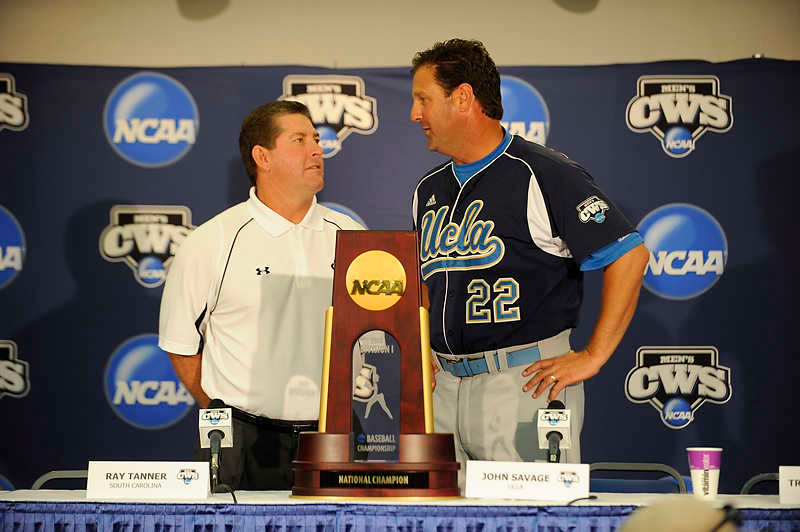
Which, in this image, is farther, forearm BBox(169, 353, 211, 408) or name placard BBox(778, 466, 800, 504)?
forearm BBox(169, 353, 211, 408)

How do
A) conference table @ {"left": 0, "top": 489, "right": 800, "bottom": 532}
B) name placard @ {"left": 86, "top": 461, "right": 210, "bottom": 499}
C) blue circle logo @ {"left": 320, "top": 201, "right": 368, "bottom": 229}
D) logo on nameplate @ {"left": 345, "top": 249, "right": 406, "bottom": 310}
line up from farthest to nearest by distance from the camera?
1. blue circle logo @ {"left": 320, "top": 201, "right": 368, "bottom": 229}
2. logo on nameplate @ {"left": 345, "top": 249, "right": 406, "bottom": 310}
3. name placard @ {"left": 86, "top": 461, "right": 210, "bottom": 499}
4. conference table @ {"left": 0, "top": 489, "right": 800, "bottom": 532}

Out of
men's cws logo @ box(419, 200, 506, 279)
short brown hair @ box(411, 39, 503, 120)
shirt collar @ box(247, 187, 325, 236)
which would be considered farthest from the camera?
shirt collar @ box(247, 187, 325, 236)

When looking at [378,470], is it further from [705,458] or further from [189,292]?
[189,292]

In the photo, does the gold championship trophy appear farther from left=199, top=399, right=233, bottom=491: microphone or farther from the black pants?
the black pants

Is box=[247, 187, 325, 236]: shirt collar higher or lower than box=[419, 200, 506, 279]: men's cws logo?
higher

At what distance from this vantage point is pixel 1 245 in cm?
354

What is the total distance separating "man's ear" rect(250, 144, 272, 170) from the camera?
8.66ft

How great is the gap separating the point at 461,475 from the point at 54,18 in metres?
2.82

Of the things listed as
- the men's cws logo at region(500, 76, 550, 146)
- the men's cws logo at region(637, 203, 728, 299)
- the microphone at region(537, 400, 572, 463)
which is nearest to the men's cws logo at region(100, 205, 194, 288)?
the men's cws logo at region(500, 76, 550, 146)

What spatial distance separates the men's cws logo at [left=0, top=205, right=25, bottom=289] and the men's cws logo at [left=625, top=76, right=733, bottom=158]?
8.07 feet

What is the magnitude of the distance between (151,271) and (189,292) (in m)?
1.20

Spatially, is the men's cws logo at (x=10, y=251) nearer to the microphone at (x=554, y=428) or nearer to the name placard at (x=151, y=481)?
the name placard at (x=151, y=481)

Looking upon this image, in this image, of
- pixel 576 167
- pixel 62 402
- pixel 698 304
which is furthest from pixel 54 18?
pixel 698 304

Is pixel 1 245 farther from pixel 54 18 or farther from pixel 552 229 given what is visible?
pixel 552 229
